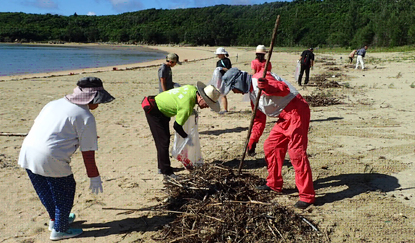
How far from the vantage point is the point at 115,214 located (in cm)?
387

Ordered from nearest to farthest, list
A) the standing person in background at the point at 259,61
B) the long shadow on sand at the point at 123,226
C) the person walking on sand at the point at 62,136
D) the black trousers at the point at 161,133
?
the person walking on sand at the point at 62,136, the long shadow on sand at the point at 123,226, the black trousers at the point at 161,133, the standing person in background at the point at 259,61

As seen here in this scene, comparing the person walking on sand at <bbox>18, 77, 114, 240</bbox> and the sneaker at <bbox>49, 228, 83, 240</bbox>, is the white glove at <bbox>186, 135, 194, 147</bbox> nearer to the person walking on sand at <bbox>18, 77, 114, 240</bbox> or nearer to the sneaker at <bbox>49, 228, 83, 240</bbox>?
the person walking on sand at <bbox>18, 77, 114, 240</bbox>

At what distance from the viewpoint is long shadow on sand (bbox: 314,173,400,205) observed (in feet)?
13.4

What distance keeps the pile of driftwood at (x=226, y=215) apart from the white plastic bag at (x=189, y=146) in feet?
1.32

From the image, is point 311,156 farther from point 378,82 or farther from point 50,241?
point 378,82

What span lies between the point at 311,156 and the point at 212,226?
2684mm

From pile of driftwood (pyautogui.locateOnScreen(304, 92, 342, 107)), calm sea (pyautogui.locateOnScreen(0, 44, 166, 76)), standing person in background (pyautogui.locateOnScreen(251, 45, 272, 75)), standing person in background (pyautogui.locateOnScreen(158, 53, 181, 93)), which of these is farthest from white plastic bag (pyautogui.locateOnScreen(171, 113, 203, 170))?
calm sea (pyautogui.locateOnScreen(0, 44, 166, 76))

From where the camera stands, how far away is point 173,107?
4129 mm

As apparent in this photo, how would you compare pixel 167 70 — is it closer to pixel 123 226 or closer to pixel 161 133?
pixel 161 133

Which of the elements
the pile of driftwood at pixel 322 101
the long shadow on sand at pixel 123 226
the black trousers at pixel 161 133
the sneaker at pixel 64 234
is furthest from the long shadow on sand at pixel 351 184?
the pile of driftwood at pixel 322 101

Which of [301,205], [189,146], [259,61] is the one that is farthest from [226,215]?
[259,61]

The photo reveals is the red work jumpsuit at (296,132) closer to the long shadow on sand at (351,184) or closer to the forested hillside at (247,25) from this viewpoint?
the long shadow on sand at (351,184)

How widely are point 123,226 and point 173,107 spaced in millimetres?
1523

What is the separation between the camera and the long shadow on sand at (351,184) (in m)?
4.08
